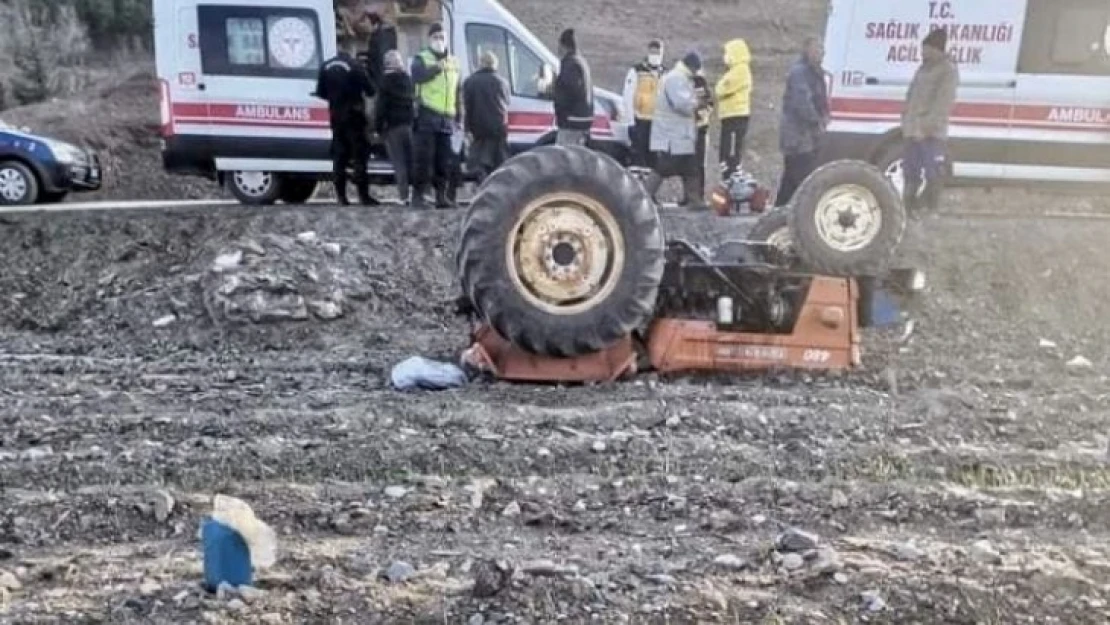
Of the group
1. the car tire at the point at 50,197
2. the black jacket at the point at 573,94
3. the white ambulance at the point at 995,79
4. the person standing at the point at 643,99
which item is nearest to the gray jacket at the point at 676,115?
the person standing at the point at 643,99

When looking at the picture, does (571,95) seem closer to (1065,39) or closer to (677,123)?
(677,123)

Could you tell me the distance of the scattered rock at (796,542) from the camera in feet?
15.4

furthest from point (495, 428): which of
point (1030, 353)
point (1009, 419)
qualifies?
point (1030, 353)

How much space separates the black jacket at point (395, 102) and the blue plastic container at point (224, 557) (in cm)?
862

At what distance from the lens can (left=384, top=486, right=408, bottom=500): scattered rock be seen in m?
5.34

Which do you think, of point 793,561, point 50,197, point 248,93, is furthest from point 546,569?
point 50,197

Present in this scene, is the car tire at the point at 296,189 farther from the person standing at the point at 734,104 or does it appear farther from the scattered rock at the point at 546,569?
the scattered rock at the point at 546,569

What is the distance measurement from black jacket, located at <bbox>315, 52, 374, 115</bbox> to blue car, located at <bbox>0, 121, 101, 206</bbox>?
4513 millimetres

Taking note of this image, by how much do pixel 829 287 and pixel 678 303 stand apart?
832mm

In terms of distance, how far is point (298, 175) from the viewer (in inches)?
562

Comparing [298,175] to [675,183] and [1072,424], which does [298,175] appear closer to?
[675,183]

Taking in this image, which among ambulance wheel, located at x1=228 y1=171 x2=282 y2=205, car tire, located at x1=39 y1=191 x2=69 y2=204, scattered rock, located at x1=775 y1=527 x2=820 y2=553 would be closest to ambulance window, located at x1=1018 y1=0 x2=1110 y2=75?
ambulance wheel, located at x1=228 y1=171 x2=282 y2=205

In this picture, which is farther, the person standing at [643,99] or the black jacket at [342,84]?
the person standing at [643,99]

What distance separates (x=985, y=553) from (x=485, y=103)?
336 inches
